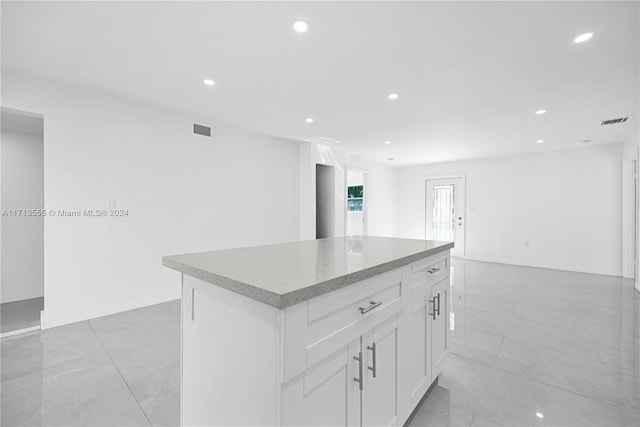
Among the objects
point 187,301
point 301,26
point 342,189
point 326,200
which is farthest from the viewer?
point 326,200

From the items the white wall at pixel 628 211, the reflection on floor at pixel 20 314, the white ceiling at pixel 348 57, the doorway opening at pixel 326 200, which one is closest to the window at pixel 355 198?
the doorway opening at pixel 326 200

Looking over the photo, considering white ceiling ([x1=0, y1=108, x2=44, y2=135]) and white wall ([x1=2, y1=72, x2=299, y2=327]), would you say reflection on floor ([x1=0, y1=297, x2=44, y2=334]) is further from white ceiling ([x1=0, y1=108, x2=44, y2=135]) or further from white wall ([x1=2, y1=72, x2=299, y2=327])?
white ceiling ([x1=0, y1=108, x2=44, y2=135])

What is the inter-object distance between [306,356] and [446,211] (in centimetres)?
733

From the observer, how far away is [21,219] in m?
3.64

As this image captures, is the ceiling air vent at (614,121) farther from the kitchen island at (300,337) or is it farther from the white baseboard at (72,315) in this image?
the white baseboard at (72,315)

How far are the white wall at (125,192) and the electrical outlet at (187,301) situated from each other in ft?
8.75

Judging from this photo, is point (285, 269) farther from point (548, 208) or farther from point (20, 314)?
point (548, 208)

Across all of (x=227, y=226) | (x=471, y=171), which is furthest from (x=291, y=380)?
(x=471, y=171)

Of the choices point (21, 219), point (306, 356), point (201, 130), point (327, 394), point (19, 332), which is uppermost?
point (201, 130)

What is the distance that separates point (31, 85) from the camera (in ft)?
9.21

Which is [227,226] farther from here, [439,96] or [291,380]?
[291,380]

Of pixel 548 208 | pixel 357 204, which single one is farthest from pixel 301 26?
pixel 548 208

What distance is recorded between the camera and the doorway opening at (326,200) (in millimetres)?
6125

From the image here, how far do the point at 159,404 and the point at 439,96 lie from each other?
374cm
